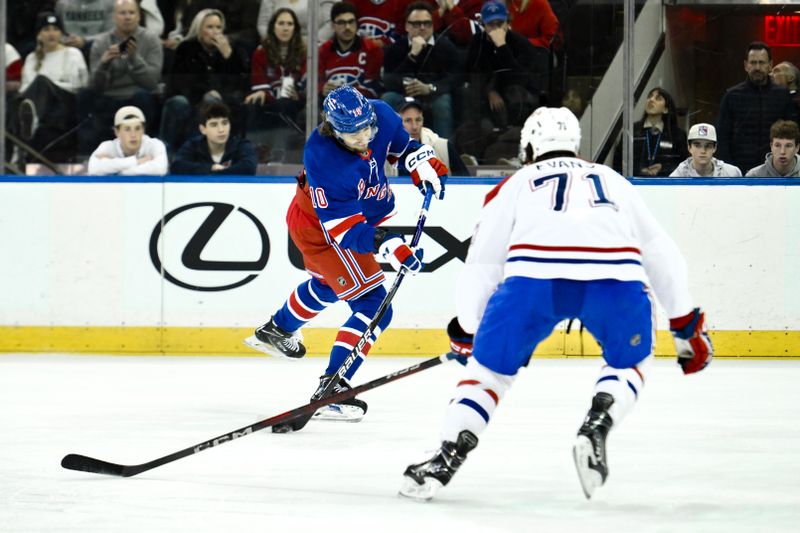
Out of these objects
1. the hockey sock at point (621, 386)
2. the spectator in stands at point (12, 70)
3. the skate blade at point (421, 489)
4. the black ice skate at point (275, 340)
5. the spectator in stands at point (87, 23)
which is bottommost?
the black ice skate at point (275, 340)

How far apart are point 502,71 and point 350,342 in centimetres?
250

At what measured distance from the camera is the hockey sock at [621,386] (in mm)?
2832

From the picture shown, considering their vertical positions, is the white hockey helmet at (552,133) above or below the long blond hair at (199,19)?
below

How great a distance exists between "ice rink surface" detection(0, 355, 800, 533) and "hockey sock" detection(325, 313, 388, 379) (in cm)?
21

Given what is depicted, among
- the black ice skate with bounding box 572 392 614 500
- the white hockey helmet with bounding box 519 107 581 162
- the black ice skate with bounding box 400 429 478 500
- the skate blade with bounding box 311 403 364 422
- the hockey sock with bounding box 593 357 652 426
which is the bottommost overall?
the skate blade with bounding box 311 403 364 422

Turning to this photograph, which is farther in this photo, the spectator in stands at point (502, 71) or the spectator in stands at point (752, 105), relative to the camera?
the spectator in stands at point (502, 71)

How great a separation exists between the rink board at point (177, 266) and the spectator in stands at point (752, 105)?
348 mm

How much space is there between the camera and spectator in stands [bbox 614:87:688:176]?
20.6 ft

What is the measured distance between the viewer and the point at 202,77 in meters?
6.59

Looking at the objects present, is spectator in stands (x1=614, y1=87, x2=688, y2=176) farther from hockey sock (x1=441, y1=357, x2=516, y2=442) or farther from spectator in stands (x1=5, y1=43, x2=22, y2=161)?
hockey sock (x1=441, y1=357, x2=516, y2=442)

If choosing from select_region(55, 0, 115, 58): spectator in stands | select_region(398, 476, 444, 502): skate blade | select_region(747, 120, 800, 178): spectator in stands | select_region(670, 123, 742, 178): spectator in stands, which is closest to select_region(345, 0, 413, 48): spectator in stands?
select_region(55, 0, 115, 58): spectator in stands

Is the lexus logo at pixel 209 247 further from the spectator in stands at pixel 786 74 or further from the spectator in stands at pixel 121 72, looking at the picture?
the spectator in stands at pixel 786 74

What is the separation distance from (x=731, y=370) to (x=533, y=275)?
3275 millimetres

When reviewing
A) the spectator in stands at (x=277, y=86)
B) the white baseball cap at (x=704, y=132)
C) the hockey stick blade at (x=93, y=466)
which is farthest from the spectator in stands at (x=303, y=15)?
the hockey stick blade at (x=93, y=466)
